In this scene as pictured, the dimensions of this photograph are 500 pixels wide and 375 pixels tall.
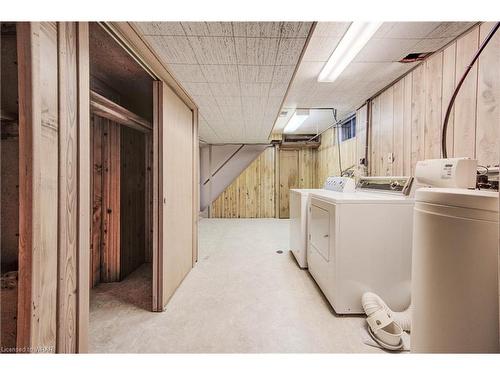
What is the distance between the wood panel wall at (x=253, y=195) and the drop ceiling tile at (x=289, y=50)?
4.63 meters

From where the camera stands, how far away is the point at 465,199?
828mm

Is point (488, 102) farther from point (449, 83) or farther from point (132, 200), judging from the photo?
point (132, 200)

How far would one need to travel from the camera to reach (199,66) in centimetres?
166

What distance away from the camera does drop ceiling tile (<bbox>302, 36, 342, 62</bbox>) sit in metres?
1.78

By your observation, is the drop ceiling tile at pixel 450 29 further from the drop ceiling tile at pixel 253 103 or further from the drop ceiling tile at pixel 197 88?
the drop ceiling tile at pixel 197 88

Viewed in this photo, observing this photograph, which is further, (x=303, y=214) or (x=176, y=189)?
(x=303, y=214)

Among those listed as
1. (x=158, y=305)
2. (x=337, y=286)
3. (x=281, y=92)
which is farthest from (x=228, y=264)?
(x=281, y=92)

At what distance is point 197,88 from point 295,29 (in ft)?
3.72

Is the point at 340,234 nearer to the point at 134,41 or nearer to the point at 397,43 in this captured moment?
the point at 397,43

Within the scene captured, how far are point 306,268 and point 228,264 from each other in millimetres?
939

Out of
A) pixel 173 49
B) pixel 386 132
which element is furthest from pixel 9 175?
pixel 386 132

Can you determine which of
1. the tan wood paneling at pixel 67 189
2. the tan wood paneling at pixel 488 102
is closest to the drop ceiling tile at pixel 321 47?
the tan wood paneling at pixel 488 102

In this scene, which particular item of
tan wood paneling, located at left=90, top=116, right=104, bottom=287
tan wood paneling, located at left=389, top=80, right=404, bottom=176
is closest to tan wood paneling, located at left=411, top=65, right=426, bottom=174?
tan wood paneling, located at left=389, top=80, right=404, bottom=176

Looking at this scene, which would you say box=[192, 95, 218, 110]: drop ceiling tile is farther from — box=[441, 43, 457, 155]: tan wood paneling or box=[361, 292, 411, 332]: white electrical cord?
box=[361, 292, 411, 332]: white electrical cord
